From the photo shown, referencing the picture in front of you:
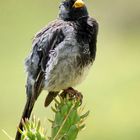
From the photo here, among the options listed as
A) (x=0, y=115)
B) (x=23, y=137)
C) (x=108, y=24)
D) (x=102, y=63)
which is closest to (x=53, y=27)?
(x=23, y=137)

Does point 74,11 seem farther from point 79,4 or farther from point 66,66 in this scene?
point 66,66

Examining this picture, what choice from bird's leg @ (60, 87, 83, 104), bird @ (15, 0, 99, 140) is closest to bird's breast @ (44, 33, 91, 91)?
bird @ (15, 0, 99, 140)

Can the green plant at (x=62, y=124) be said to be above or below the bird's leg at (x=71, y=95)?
below

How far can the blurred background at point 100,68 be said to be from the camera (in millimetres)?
15662

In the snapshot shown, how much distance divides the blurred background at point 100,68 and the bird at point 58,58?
5672 mm

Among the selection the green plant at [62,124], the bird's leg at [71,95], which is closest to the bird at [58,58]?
the bird's leg at [71,95]

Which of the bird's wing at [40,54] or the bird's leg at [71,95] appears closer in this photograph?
the bird's leg at [71,95]

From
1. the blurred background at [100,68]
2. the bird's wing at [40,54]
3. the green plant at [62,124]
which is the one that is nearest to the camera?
the green plant at [62,124]

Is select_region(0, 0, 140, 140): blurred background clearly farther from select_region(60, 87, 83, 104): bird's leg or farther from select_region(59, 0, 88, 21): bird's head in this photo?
select_region(60, 87, 83, 104): bird's leg

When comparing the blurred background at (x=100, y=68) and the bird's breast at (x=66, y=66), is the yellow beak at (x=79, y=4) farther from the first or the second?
the blurred background at (x=100, y=68)

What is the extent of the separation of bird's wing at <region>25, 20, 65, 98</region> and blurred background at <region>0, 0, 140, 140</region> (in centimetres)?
565

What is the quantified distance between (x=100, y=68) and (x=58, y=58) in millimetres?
11323

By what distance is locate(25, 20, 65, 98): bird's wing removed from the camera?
310 inches

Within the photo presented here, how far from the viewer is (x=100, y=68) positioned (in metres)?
19.2
